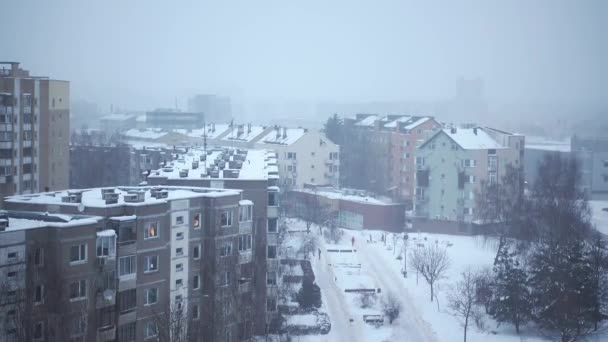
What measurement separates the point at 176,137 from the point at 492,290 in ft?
67.0

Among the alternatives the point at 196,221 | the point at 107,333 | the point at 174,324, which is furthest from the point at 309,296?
the point at 107,333

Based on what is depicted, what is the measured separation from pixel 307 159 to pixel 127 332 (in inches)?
686

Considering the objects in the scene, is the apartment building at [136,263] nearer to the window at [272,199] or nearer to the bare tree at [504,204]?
the window at [272,199]

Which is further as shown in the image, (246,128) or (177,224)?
(246,128)

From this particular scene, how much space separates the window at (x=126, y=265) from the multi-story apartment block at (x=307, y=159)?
54.0 feet

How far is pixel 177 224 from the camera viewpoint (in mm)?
11391

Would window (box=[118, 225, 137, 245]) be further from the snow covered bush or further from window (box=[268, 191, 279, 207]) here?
the snow covered bush

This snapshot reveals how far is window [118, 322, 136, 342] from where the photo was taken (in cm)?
1049

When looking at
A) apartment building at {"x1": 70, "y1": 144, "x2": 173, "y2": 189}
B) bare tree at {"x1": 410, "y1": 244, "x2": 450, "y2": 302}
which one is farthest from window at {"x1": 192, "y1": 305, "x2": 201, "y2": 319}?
apartment building at {"x1": 70, "y1": 144, "x2": 173, "y2": 189}

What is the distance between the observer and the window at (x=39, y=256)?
9.50 meters

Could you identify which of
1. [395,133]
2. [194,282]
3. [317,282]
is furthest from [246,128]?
[194,282]

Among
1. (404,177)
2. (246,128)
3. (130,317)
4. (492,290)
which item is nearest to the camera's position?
(130,317)

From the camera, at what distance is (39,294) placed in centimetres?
946

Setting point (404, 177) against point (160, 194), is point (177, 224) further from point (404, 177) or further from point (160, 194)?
point (404, 177)
